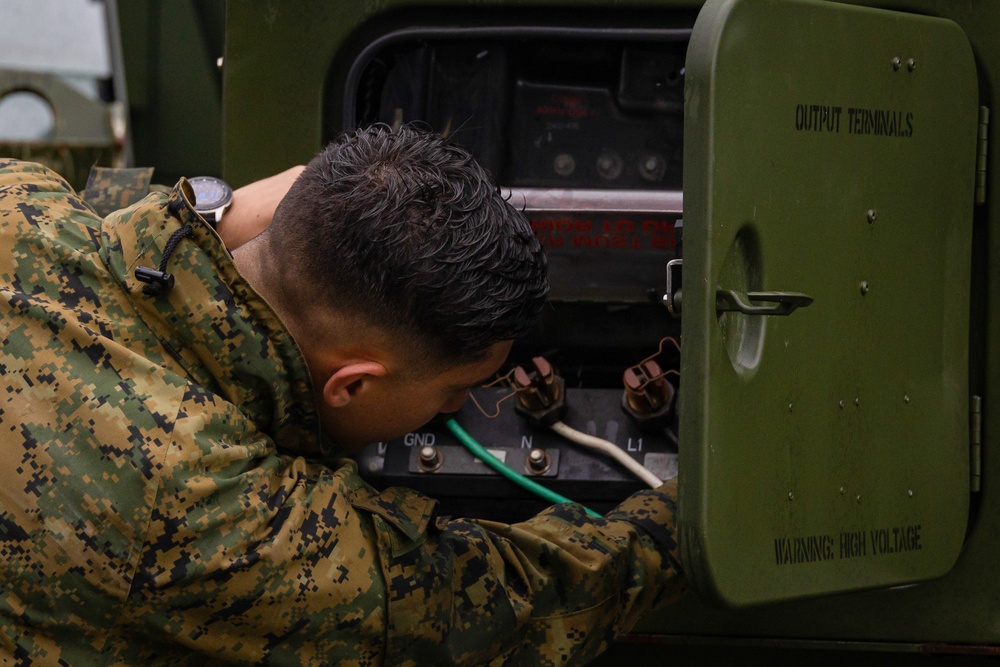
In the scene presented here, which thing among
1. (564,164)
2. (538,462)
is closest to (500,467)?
(538,462)

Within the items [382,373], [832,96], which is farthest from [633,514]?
[832,96]

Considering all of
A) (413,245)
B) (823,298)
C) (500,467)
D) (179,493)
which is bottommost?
(500,467)

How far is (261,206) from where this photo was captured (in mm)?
1971

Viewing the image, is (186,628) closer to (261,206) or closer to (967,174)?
(261,206)

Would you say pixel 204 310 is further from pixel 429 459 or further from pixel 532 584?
pixel 429 459

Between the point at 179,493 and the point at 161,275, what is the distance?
242 millimetres

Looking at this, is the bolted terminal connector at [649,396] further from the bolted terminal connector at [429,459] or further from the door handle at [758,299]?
the door handle at [758,299]

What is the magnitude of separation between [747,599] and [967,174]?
2.41 feet

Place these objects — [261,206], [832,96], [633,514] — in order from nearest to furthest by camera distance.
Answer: [832,96]
[633,514]
[261,206]

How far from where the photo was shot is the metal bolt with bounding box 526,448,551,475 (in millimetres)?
2088

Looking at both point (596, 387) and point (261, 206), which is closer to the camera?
point (261, 206)

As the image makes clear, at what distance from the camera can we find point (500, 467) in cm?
208

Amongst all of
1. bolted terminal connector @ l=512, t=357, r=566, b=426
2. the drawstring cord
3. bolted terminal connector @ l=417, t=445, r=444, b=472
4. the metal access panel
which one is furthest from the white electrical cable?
the drawstring cord

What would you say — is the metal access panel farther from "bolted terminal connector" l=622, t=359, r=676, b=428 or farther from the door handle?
"bolted terminal connector" l=622, t=359, r=676, b=428
